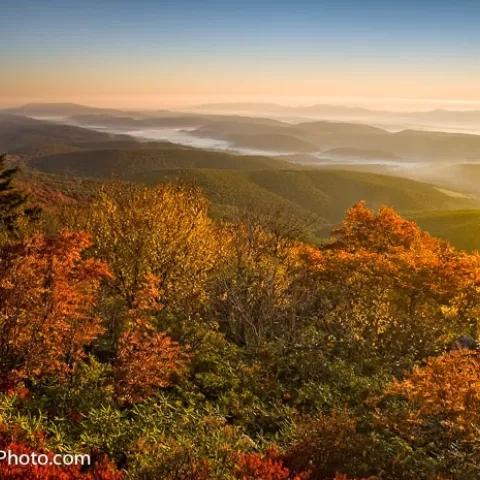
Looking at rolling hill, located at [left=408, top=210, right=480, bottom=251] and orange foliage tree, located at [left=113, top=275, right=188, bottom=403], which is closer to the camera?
orange foliage tree, located at [left=113, top=275, right=188, bottom=403]

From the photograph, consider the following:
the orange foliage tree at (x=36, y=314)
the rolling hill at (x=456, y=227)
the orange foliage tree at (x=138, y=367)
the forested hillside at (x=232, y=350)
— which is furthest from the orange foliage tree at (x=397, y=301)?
the rolling hill at (x=456, y=227)

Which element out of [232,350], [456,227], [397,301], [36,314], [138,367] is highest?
[36,314]

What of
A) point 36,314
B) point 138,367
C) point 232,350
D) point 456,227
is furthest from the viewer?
point 456,227

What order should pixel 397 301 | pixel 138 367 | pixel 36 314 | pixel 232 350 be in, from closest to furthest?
pixel 36 314 < pixel 138 367 < pixel 232 350 < pixel 397 301

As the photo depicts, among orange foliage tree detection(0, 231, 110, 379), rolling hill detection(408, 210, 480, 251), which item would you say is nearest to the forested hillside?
orange foliage tree detection(0, 231, 110, 379)

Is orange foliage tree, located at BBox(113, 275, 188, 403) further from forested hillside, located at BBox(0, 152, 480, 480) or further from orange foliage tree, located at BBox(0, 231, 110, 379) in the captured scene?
orange foliage tree, located at BBox(0, 231, 110, 379)

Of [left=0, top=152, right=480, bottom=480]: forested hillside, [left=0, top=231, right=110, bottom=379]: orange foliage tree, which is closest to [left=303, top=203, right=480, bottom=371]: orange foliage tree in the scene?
[left=0, top=152, right=480, bottom=480]: forested hillside

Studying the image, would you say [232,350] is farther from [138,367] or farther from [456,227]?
[456,227]

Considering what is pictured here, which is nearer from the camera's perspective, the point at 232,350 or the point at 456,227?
the point at 232,350

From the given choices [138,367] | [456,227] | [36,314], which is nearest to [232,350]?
[138,367]

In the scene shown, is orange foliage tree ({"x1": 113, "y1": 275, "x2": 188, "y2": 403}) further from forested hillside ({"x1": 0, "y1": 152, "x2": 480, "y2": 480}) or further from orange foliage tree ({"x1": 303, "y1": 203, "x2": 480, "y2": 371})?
orange foliage tree ({"x1": 303, "y1": 203, "x2": 480, "y2": 371})

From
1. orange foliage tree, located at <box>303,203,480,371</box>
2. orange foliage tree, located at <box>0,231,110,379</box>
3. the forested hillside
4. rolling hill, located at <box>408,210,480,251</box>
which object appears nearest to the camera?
the forested hillside

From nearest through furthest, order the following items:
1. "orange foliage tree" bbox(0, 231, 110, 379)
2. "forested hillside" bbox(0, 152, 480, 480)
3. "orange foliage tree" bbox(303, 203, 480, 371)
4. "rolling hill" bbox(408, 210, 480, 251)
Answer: "forested hillside" bbox(0, 152, 480, 480), "orange foliage tree" bbox(0, 231, 110, 379), "orange foliage tree" bbox(303, 203, 480, 371), "rolling hill" bbox(408, 210, 480, 251)

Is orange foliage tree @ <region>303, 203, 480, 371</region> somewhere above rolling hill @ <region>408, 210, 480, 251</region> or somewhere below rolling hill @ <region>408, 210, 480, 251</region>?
above
